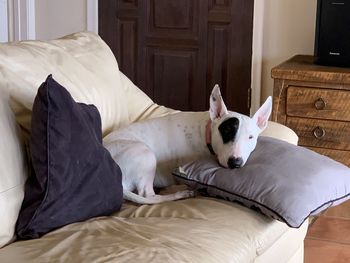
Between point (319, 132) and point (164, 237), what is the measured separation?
1786 mm

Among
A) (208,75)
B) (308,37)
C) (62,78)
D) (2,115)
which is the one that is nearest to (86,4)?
(208,75)

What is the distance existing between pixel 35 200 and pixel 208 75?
A: 2453 mm

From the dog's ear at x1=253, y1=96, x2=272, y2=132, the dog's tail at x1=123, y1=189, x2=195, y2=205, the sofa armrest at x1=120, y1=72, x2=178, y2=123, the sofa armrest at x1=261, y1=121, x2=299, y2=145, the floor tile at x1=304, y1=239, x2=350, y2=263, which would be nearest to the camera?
the dog's tail at x1=123, y1=189, x2=195, y2=205

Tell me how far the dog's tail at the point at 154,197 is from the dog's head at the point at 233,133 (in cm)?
16

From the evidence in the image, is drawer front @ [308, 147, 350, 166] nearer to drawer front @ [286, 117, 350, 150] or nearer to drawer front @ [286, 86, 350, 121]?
drawer front @ [286, 117, 350, 150]

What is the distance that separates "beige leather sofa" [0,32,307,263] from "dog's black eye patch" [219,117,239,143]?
0.80 ft

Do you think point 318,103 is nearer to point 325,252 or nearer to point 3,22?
point 325,252

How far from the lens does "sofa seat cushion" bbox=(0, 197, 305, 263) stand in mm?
1708

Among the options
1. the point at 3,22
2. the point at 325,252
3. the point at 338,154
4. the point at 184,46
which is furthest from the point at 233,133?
the point at 3,22

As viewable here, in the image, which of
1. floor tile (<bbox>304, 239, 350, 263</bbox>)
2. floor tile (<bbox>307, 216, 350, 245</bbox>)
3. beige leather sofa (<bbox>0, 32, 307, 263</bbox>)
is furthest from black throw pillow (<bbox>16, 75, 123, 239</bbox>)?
floor tile (<bbox>307, 216, 350, 245</bbox>)

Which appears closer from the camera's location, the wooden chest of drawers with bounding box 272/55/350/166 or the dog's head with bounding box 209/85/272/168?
the dog's head with bounding box 209/85/272/168

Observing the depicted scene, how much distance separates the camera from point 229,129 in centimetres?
234

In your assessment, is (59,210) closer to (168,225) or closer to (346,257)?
(168,225)

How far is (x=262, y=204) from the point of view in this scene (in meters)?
2.09
